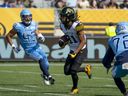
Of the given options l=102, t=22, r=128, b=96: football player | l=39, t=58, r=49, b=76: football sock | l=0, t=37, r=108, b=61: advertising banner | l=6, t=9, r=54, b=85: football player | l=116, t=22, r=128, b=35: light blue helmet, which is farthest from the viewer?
l=0, t=37, r=108, b=61: advertising banner

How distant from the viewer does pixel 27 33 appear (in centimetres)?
1627

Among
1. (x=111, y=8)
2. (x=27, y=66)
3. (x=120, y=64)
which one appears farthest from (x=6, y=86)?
(x=111, y=8)

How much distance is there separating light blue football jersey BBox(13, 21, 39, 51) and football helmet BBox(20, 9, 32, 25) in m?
0.16

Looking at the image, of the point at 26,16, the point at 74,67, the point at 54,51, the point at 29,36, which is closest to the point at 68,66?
the point at 74,67

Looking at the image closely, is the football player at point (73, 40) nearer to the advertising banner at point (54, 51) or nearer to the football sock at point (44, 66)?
the football sock at point (44, 66)

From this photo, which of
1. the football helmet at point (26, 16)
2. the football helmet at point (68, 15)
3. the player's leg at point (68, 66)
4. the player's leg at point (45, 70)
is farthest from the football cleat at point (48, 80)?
the football helmet at point (68, 15)

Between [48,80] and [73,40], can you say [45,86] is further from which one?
[73,40]

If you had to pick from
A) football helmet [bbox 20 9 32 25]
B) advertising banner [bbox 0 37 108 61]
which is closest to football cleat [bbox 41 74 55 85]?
football helmet [bbox 20 9 32 25]

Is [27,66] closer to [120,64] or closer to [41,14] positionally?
[41,14]

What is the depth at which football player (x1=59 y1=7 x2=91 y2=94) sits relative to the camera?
45.6 ft

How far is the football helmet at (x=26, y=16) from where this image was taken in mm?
15797

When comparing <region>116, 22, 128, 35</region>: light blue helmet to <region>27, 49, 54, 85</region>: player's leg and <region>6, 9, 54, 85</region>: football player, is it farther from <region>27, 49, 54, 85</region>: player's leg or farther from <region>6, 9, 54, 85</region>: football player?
<region>6, 9, 54, 85</region>: football player

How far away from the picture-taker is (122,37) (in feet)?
38.1

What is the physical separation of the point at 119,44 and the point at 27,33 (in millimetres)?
5063
